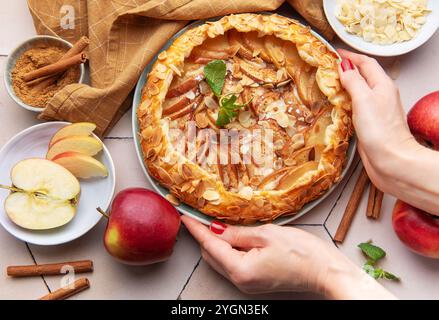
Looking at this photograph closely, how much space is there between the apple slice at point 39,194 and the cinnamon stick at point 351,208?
70 centimetres

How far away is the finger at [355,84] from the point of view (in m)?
1.45

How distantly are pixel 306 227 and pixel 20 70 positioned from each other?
86 centimetres

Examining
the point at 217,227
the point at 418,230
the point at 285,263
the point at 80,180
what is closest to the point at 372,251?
the point at 418,230

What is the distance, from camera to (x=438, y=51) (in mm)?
1684

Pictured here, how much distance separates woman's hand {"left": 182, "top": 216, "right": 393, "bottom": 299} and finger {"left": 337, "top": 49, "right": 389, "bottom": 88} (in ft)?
1.38

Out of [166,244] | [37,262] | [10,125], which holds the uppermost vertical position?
[10,125]

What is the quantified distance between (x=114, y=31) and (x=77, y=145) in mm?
313

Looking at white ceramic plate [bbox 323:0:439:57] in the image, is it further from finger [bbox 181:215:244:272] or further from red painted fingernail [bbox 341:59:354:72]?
finger [bbox 181:215:244:272]

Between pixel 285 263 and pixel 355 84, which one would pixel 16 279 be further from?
pixel 355 84

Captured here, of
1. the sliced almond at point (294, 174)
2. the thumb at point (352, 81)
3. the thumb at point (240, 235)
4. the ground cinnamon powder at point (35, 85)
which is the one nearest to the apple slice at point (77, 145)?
the ground cinnamon powder at point (35, 85)

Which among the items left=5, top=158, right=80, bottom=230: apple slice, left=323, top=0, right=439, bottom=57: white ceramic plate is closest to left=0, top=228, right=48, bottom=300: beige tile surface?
left=5, top=158, right=80, bottom=230: apple slice
